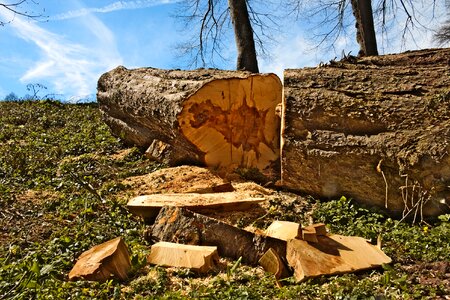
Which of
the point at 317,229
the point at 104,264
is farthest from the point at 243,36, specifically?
the point at 104,264

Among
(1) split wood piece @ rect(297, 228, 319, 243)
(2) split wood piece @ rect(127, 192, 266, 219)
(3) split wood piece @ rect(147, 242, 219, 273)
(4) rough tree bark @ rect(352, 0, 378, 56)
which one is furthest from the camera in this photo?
(4) rough tree bark @ rect(352, 0, 378, 56)

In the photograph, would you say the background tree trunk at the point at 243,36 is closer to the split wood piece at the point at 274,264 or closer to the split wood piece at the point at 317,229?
the split wood piece at the point at 317,229

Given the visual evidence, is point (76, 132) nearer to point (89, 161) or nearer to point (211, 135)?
point (89, 161)

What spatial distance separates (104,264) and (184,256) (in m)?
0.63

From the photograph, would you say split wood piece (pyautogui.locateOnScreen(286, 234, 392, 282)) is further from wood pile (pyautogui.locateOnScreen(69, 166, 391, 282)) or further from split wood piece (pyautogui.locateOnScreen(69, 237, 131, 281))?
split wood piece (pyautogui.locateOnScreen(69, 237, 131, 281))

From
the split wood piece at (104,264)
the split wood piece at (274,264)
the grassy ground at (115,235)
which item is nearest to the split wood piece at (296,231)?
the split wood piece at (274,264)

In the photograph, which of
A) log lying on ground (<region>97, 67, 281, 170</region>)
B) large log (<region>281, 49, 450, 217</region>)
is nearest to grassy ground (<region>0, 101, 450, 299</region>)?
large log (<region>281, 49, 450, 217</region>)

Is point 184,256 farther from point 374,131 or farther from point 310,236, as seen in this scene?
point 374,131

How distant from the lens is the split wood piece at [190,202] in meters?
4.77

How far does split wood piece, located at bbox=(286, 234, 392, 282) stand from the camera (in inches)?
141

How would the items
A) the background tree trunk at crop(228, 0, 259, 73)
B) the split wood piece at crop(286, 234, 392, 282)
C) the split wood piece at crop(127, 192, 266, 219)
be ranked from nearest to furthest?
the split wood piece at crop(286, 234, 392, 282)
the split wood piece at crop(127, 192, 266, 219)
the background tree trunk at crop(228, 0, 259, 73)

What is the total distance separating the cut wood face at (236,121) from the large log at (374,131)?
0.63 meters

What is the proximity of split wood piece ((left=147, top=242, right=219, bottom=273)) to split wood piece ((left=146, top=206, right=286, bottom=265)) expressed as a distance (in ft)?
0.67

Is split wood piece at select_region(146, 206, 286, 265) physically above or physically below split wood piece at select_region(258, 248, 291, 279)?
above
